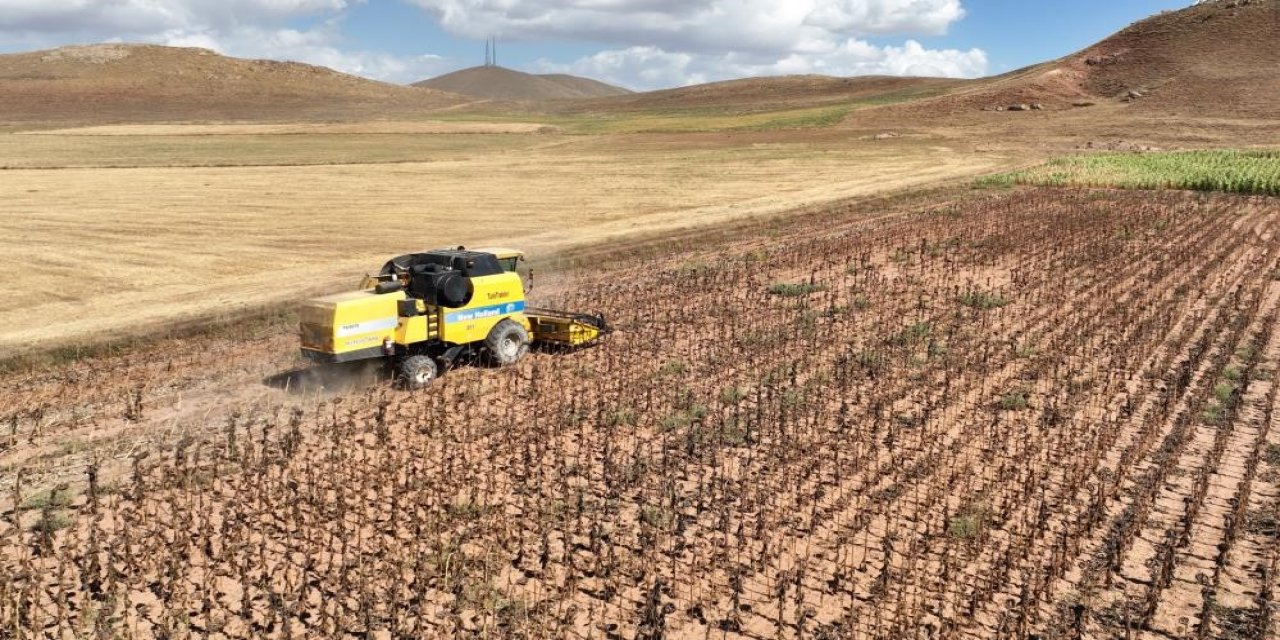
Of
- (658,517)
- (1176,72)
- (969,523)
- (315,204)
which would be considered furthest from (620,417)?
(1176,72)

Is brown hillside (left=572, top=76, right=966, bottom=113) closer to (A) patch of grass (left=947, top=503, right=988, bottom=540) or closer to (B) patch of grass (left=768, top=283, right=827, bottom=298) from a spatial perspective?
(B) patch of grass (left=768, top=283, right=827, bottom=298)

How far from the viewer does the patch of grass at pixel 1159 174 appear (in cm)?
3828

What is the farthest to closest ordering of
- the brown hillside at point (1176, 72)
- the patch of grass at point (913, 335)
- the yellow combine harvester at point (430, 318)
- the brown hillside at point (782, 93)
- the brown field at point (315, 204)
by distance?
the brown hillside at point (782, 93) < the brown hillside at point (1176, 72) < the brown field at point (315, 204) < the patch of grass at point (913, 335) < the yellow combine harvester at point (430, 318)

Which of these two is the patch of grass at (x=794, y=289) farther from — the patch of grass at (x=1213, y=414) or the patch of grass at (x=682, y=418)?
the patch of grass at (x=1213, y=414)

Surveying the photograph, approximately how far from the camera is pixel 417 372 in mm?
13625

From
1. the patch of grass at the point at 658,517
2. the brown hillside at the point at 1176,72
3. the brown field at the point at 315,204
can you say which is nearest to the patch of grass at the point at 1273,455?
the patch of grass at the point at 658,517

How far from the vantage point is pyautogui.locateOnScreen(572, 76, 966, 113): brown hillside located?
452ft

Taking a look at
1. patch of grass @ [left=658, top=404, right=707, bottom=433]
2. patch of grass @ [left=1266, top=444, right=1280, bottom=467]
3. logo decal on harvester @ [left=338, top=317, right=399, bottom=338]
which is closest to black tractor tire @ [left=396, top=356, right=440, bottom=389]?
logo decal on harvester @ [left=338, top=317, right=399, bottom=338]

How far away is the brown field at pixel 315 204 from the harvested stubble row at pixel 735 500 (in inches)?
377

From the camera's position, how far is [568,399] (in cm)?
1346

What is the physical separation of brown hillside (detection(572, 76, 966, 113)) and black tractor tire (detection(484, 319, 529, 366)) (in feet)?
384

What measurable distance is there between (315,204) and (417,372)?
26.9m

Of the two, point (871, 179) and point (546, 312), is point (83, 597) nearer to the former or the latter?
point (546, 312)

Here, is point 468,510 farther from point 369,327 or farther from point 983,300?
point 983,300
